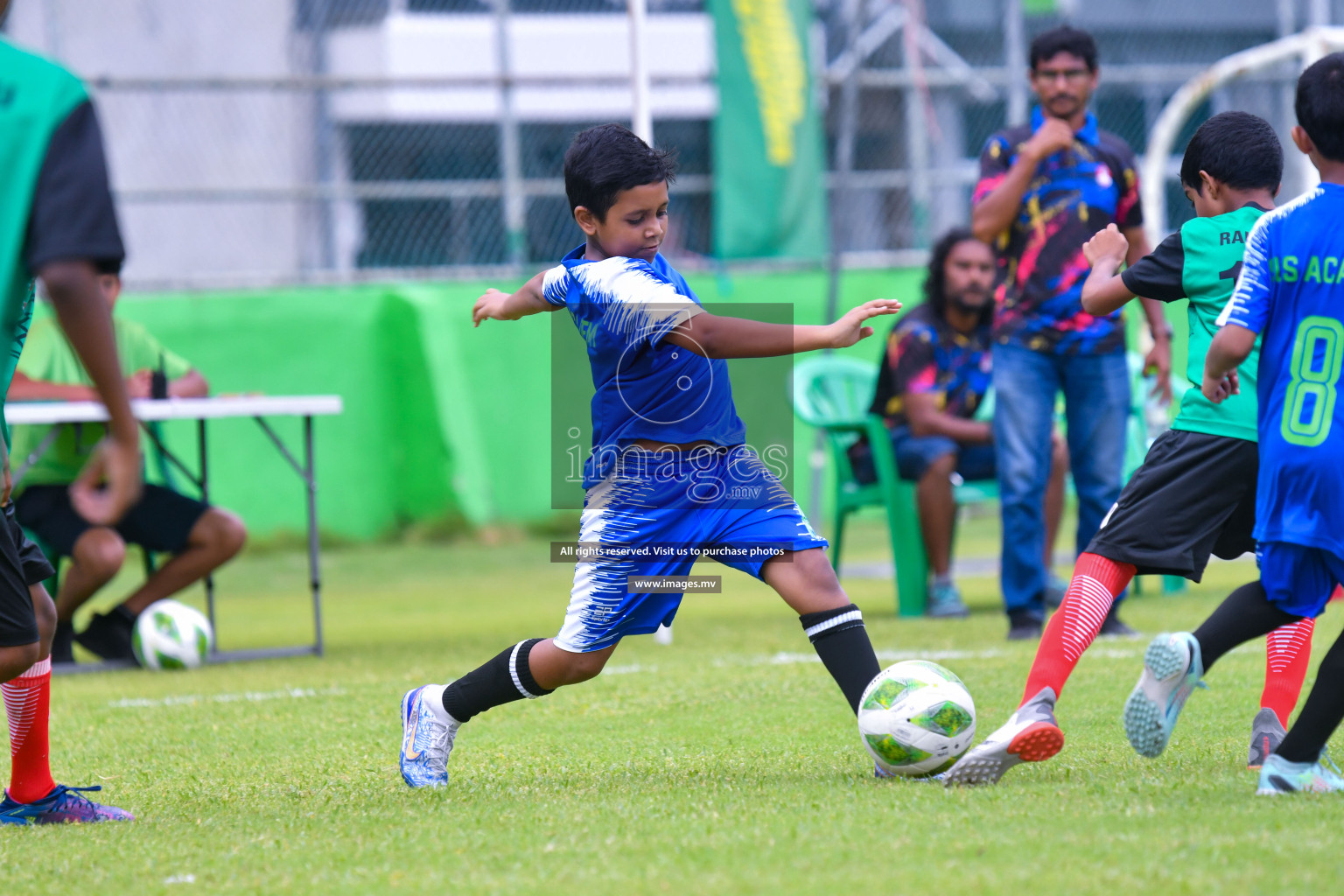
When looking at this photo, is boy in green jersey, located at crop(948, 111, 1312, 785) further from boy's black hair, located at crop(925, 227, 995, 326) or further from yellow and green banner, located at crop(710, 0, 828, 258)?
yellow and green banner, located at crop(710, 0, 828, 258)

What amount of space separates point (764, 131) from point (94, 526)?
257 inches

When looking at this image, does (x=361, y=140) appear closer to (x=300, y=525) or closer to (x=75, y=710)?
→ (x=300, y=525)

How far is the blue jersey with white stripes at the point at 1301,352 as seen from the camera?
3148 millimetres

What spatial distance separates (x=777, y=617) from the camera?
7.57 metres

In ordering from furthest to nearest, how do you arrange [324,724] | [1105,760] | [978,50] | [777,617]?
[978,50]
[777,617]
[324,724]
[1105,760]

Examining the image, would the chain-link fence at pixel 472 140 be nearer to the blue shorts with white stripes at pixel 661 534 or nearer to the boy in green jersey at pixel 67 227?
the blue shorts with white stripes at pixel 661 534

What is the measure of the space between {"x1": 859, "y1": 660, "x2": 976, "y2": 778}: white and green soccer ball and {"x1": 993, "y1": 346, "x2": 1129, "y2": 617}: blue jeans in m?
2.72

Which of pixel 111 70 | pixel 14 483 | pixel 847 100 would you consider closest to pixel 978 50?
pixel 847 100

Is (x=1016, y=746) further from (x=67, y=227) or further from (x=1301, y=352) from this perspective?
(x=67, y=227)

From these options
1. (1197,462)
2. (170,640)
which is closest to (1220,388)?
(1197,462)

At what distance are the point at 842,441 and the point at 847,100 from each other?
4.87 meters

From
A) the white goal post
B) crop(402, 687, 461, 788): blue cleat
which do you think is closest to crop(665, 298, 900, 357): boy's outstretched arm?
crop(402, 687, 461, 788): blue cleat

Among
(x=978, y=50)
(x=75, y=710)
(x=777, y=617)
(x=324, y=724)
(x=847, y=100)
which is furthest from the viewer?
(x=978, y=50)

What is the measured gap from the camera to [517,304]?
397cm
